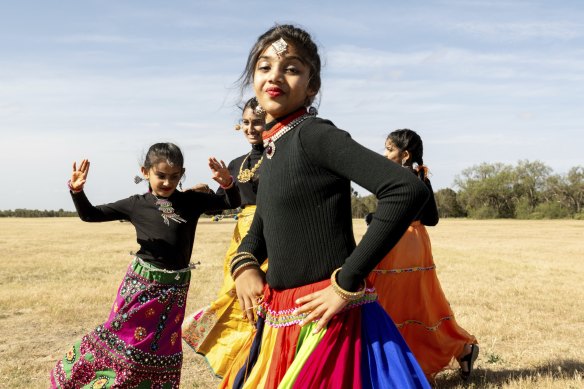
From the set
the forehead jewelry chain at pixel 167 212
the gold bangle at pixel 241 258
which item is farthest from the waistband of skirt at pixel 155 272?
the gold bangle at pixel 241 258

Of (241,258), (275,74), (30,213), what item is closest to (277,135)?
(275,74)

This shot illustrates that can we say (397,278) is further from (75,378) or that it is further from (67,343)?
(67,343)

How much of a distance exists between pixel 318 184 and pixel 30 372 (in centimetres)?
533

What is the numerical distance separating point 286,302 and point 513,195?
305ft

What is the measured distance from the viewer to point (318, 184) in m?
2.36

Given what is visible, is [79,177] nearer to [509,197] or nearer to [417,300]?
[417,300]

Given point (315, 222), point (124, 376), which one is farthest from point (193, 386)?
point (315, 222)

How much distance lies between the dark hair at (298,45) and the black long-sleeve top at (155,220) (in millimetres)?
2592

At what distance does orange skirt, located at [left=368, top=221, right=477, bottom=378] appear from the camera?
215 inches

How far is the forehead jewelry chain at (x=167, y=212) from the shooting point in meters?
5.10

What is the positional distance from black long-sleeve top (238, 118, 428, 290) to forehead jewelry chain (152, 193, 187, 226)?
8.35 feet

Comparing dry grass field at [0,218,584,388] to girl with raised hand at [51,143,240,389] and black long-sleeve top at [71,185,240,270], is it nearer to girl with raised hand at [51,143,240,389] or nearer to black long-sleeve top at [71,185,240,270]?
girl with raised hand at [51,143,240,389]

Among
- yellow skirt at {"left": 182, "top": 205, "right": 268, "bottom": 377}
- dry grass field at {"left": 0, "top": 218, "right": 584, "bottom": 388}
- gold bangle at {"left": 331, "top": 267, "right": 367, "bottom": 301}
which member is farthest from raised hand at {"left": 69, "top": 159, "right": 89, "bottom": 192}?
gold bangle at {"left": 331, "top": 267, "right": 367, "bottom": 301}

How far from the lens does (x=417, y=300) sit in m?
5.61
